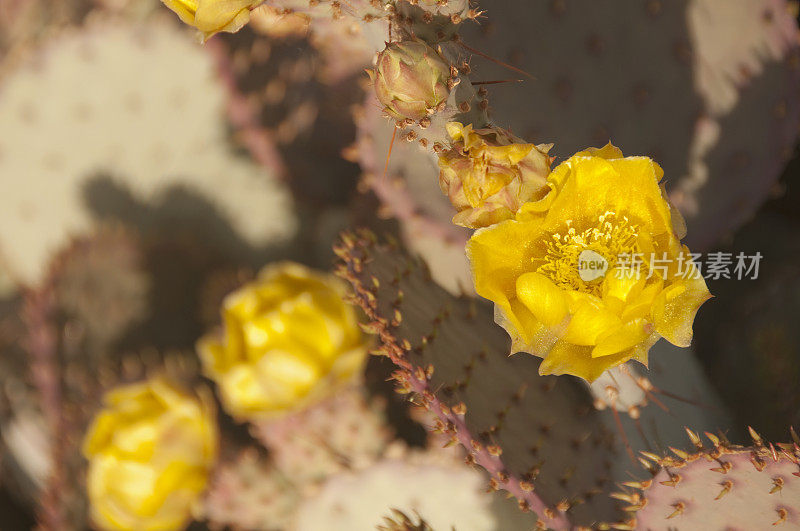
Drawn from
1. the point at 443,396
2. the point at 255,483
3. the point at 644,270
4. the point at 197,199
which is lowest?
the point at 255,483

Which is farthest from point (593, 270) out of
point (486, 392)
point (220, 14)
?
point (220, 14)

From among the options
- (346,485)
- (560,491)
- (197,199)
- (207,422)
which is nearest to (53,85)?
(197,199)

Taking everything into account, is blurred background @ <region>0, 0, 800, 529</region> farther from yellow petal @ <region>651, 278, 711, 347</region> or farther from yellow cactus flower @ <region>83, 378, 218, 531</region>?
yellow petal @ <region>651, 278, 711, 347</region>

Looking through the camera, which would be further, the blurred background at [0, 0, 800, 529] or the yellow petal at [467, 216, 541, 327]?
the blurred background at [0, 0, 800, 529]

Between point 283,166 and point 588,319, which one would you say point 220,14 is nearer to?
point 588,319

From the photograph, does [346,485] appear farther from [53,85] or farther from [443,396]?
[53,85]

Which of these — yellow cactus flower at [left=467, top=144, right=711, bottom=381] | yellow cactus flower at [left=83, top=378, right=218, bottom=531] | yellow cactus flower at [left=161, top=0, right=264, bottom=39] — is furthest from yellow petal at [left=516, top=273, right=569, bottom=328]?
yellow cactus flower at [left=83, top=378, right=218, bottom=531]
